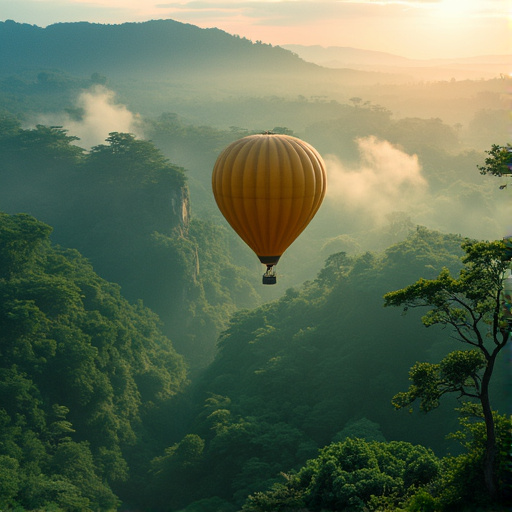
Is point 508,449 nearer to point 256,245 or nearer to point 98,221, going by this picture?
point 256,245

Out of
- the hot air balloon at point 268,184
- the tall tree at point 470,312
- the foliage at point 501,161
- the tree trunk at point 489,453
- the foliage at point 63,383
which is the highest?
the foliage at point 501,161

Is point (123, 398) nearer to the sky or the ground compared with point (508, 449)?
nearer to the ground

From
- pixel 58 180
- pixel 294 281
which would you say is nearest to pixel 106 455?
pixel 58 180

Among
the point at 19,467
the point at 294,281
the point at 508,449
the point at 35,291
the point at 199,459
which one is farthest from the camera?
the point at 294,281

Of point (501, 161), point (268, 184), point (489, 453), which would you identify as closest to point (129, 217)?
point (268, 184)

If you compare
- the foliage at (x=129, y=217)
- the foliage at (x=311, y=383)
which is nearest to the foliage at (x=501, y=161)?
the foliage at (x=311, y=383)

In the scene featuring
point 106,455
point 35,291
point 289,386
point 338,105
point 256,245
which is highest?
point 338,105

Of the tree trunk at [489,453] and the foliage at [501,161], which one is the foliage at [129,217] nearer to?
the tree trunk at [489,453]
